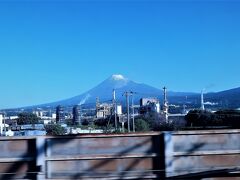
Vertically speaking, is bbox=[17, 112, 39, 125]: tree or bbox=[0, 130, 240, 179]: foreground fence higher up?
bbox=[17, 112, 39, 125]: tree

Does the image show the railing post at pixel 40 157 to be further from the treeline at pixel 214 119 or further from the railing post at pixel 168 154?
the treeline at pixel 214 119

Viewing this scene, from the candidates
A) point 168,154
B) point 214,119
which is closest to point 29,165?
point 168,154

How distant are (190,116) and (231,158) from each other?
60810mm

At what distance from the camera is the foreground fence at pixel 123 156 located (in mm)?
11359

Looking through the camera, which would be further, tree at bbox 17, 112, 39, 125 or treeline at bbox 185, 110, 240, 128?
tree at bbox 17, 112, 39, 125

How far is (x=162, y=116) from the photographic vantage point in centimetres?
8469

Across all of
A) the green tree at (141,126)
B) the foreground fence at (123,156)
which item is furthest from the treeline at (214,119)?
the foreground fence at (123,156)

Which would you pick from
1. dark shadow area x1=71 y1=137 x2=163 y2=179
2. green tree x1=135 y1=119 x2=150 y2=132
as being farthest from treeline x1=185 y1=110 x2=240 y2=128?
dark shadow area x1=71 y1=137 x2=163 y2=179

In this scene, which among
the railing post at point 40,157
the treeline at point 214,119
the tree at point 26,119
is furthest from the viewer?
the tree at point 26,119

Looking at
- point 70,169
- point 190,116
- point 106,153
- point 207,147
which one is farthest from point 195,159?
point 190,116

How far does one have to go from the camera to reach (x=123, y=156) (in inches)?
452

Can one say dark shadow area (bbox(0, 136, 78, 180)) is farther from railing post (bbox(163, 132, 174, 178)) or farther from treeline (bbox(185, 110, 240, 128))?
treeline (bbox(185, 110, 240, 128))

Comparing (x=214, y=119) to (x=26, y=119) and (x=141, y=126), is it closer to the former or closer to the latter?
(x=141, y=126)

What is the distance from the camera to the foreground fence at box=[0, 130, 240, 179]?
11359 mm
